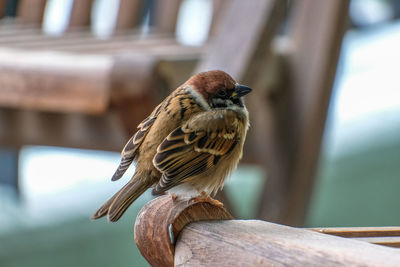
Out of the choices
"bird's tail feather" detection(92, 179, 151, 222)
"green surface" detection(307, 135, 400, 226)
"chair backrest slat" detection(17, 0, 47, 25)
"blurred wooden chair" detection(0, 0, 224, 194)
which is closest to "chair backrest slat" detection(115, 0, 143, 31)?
"blurred wooden chair" detection(0, 0, 224, 194)

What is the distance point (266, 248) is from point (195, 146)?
0.80 meters

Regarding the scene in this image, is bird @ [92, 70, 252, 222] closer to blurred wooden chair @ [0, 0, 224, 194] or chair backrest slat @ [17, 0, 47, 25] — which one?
blurred wooden chair @ [0, 0, 224, 194]

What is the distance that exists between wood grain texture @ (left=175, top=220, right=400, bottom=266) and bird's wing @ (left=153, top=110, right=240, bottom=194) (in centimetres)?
44

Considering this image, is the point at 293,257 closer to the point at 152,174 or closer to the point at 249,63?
the point at 152,174

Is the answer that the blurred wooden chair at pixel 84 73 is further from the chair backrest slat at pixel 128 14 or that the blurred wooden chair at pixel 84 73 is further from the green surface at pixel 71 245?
the green surface at pixel 71 245

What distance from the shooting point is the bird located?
192 cm

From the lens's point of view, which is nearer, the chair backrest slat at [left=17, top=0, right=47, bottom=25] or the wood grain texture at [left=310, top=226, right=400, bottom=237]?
the wood grain texture at [left=310, top=226, right=400, bottom=237]

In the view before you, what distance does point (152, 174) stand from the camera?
6.49 feet

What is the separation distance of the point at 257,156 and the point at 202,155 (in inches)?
58.1

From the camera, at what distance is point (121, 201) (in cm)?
180

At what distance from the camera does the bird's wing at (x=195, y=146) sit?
6.29 feet

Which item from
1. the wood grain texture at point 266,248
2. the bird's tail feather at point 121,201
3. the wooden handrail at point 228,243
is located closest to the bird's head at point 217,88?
the bird's tail feather at point 121,201

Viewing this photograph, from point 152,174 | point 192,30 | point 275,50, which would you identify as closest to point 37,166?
point 192,30

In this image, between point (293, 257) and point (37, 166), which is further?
point (37, 166)
